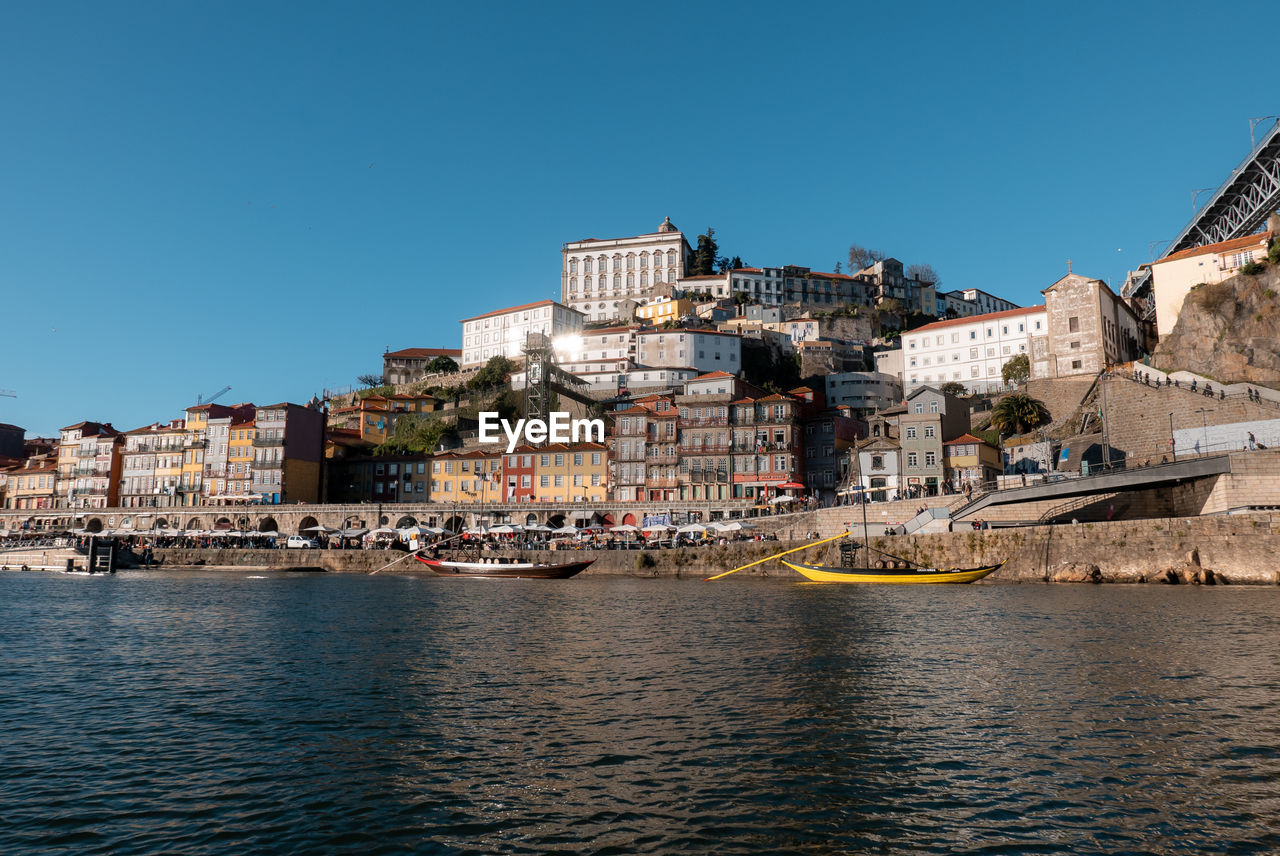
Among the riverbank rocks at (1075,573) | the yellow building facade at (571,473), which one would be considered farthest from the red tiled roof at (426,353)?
the riverbank rocks at (1075,573)

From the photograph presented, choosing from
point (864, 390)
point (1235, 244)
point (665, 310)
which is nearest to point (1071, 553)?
point (1235, 244)

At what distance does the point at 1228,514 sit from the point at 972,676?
78.1ft

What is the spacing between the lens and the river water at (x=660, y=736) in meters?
9.60

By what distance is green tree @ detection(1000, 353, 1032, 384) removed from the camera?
80.3 meters

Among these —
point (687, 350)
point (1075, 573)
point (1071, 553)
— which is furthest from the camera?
point (687, 350)

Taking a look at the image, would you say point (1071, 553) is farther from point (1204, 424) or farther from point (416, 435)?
point (416, 435)

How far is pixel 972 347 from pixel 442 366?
6494 cm

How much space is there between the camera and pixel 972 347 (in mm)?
87188

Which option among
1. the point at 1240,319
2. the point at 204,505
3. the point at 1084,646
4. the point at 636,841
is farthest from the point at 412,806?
the point at 204,505

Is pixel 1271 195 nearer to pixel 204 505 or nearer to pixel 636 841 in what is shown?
pixel 636 841

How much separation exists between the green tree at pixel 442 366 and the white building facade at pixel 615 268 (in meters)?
23.0

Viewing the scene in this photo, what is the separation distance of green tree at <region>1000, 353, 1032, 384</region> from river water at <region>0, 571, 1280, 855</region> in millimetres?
55833

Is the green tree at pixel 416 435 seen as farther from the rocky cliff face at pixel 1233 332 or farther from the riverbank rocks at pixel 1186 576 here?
the riverbank rocks at pixel 1186 576

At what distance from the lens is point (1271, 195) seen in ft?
200
